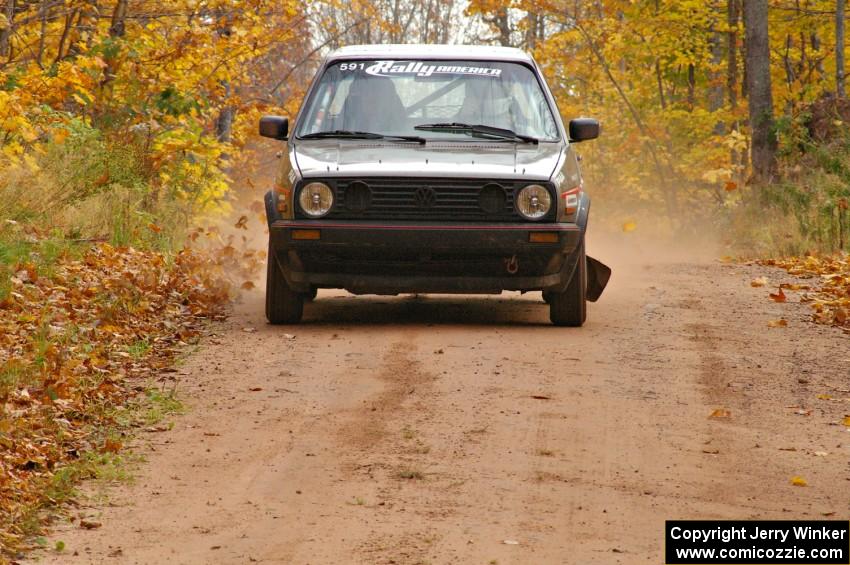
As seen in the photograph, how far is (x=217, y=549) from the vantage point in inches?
183

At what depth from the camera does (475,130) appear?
9.57 m

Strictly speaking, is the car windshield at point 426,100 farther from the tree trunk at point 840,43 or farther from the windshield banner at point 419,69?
the tree trunk at point 840,43

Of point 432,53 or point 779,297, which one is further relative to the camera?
point 779,297

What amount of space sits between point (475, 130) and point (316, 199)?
4.69 feet

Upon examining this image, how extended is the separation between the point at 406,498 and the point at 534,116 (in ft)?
16.6

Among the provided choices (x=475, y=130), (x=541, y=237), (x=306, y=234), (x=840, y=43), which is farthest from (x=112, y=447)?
(x=840, y=43)

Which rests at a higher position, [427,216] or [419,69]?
[419,69]

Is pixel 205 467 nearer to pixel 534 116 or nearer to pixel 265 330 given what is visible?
pixel 265 330

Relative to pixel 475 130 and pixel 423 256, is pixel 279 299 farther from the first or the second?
pixel 475 130

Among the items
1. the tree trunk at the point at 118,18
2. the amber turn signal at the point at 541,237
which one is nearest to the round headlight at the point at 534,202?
the amber turn signal at the point at 541,237

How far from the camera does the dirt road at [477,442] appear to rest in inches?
189

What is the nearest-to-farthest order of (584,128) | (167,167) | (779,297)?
(584,128) < (779,297) < (167,167)

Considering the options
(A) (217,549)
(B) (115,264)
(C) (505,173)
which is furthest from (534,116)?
(A) (217,549)

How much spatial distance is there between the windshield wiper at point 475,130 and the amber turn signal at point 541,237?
1.03m
